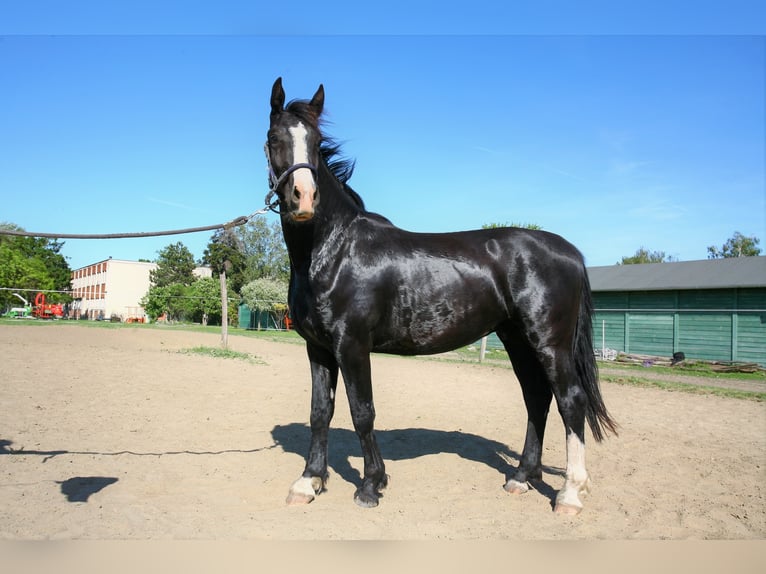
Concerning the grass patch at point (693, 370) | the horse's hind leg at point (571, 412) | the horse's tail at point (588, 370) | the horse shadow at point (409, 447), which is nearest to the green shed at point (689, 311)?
the grass patch at point (693, 370)

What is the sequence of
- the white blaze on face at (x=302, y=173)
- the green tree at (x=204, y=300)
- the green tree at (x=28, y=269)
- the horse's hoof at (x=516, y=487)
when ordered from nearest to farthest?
the white blaze on face at (x=302, y=173) < the horse's hoof at (x=516, y=487) < the green tree at (x=28, y=269) < the green tree at (x=204, y=300)

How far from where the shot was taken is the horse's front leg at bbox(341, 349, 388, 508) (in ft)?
13.3

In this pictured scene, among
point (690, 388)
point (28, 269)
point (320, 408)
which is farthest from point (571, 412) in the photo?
point (28, 269)

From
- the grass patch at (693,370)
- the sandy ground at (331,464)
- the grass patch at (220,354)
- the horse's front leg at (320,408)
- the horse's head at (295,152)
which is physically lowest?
the grass patch at (693,370)

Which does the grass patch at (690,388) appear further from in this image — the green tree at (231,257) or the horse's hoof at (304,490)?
the green tree at (231,257)

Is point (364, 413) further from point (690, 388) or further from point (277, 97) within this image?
point (690, 388)

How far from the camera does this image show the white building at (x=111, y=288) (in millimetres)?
66938

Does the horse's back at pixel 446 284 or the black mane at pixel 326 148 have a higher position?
the black mane at pixel 326 148

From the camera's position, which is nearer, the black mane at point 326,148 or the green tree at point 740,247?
the black mane at point 326,148

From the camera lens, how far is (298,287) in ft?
14.1

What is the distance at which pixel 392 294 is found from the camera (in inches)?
167

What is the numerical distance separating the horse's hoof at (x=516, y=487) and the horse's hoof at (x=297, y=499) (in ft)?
6.15

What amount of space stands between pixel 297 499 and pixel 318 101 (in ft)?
10.8

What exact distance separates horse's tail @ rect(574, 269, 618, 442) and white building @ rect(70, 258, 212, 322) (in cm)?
6800
